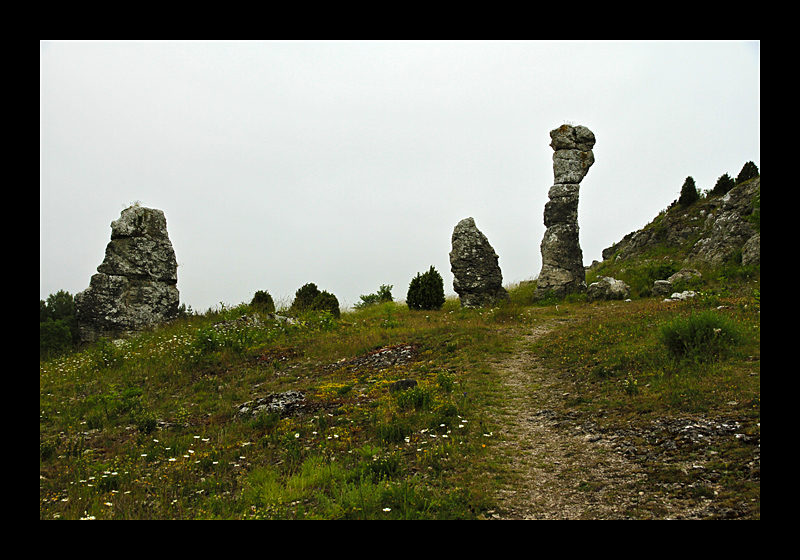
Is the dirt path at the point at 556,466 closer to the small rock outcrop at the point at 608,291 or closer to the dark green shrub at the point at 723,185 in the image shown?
the small rock outcrop at the point at 608,291

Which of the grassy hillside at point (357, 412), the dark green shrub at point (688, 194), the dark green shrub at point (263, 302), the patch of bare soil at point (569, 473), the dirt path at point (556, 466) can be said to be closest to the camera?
the patch of bare soil at point (569, 473)

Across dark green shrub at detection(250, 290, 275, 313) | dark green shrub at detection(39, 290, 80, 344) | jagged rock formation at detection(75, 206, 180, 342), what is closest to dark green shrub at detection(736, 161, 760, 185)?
dark green shrub at detection(250, 290, 275, 313)

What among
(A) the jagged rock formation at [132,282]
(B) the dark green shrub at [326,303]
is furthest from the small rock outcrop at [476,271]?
(A) the jagged rock formation at [132,282]

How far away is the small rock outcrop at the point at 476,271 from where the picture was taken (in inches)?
922

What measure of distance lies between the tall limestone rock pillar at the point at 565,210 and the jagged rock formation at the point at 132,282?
17248 millimetres

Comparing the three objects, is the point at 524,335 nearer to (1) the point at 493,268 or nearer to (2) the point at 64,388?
(1) the point at 493,268

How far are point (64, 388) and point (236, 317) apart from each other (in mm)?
6753

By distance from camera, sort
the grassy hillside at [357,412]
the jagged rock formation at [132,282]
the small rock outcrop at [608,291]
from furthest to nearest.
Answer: the small rock outcrop at [608,291], the jagged rock formation at [132,282], the grassy hillside at [357,412]

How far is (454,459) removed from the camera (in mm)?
6172

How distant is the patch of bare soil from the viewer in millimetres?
4680

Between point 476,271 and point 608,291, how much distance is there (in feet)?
19.8

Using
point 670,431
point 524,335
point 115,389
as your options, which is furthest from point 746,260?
point 115,389

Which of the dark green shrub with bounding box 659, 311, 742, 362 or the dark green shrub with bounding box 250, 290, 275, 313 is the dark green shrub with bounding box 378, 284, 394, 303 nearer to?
the dark green shrub with bounding box 250, 290, 275, 313

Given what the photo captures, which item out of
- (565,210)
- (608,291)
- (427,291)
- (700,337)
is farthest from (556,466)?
(565,210)
